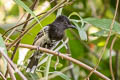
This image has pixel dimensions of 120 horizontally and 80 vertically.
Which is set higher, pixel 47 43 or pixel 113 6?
pixel 47 43

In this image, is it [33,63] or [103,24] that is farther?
[33,63]

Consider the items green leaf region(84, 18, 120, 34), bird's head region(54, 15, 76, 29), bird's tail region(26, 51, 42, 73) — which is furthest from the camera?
bird's head region(54, 15, 76, 29)

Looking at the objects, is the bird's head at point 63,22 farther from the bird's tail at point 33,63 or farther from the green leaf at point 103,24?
the green leaf at point 103,24

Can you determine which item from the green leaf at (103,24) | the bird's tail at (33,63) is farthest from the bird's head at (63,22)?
the green leaf at (103,24)

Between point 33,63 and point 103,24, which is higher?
point 103,24

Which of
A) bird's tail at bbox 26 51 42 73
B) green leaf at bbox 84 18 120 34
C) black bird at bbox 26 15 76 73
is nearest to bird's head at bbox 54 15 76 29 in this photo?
black bird at bbox 26 15 76 73

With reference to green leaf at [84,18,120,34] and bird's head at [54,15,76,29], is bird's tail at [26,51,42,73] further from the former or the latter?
green leaf at [84,18,120,34]

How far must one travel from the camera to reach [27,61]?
7.43 feet

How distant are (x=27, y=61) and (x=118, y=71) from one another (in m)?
1.46

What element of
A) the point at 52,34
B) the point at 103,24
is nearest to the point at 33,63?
the point at 52,34

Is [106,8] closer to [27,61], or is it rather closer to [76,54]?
[76,54]

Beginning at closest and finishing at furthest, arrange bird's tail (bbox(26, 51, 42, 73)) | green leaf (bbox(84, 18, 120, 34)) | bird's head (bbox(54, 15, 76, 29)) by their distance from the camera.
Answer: green leaf (bbox(84, 18, 120, 34)), bird's tail (bbox(26, 51, 42, 73)), bird's head (bbox(54, 15, 76, 29))

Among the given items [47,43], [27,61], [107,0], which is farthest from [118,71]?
[27,61]

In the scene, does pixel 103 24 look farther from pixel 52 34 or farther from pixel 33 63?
pixel 52 34
